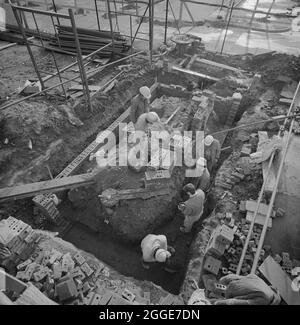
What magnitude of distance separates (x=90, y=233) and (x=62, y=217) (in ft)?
2.69

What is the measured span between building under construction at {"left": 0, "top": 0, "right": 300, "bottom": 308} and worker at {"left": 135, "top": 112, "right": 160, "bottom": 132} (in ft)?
0.10

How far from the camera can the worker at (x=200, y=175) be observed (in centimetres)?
595

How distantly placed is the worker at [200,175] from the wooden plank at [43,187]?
2.60 metres

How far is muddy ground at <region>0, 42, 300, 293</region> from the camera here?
18.1ft

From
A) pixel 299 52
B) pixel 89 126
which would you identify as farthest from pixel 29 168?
pixel 299 52

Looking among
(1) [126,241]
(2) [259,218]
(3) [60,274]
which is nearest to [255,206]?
(2) [259,218]

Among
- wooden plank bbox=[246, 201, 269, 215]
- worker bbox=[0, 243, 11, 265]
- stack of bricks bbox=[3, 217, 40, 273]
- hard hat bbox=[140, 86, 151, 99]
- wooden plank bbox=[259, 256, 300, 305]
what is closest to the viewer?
wooden plank bbox=[259, 256, 300, 305]

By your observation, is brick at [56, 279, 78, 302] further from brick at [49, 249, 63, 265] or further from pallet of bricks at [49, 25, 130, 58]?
pallet of bricks at [49, 25, 130, 58]

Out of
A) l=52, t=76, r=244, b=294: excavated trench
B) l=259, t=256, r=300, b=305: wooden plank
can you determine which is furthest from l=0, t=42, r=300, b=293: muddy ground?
l=259, t=256, r=300, b=305: wooden plank

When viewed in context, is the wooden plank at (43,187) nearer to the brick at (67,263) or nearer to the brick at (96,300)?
the brick at (67,263)

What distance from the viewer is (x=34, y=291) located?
3.37m

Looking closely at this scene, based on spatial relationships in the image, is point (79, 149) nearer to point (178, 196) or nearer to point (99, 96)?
point (99, 96)

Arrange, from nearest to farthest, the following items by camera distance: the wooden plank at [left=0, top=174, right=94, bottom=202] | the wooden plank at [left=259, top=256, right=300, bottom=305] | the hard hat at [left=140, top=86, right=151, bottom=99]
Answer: the wooden plank at [left=259, top=256, right=300, bottom=305]
the wooden plank at [left=0, top=174, right=94, bottom=202]
the hard hat at [left=140, top=86, right=151, bottom=99]

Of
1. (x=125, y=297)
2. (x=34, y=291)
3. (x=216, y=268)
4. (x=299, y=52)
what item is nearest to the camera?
(x=34, y=291)
